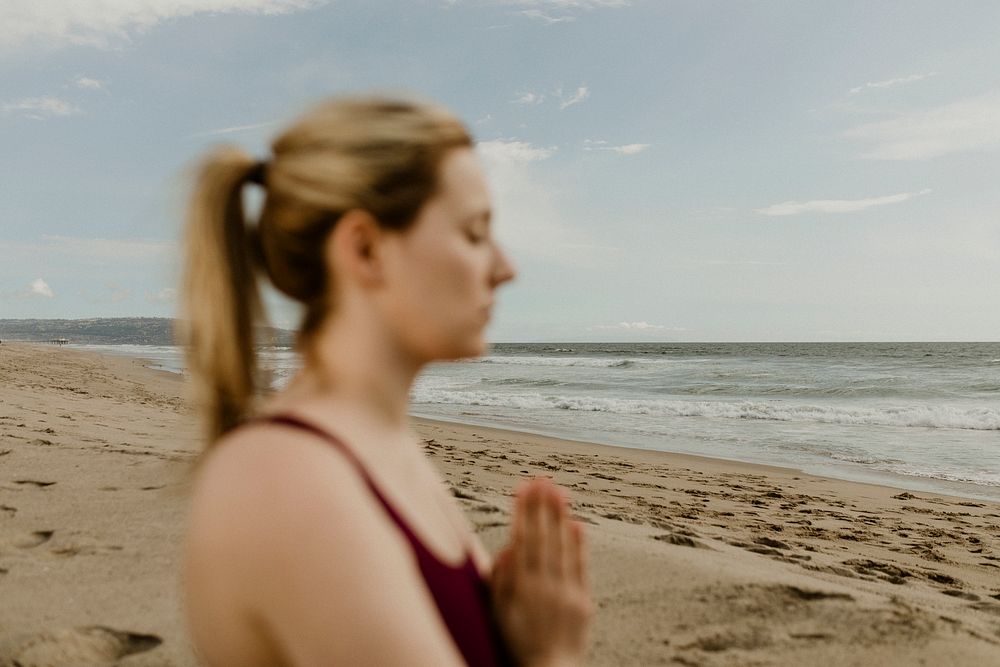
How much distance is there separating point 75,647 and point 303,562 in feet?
7.50

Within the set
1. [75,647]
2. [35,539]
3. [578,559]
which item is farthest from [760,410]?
[578,559]

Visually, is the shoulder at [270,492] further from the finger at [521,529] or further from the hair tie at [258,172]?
the hair tie at [258,172]

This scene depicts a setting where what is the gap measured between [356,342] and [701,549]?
140 inches

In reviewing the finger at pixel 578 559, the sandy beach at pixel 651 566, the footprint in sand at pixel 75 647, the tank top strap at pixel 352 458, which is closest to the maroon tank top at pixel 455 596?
the tank top strap at pixel 352 458

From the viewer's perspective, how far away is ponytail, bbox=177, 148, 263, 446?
100 centimetres

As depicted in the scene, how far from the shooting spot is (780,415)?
15.8 meters

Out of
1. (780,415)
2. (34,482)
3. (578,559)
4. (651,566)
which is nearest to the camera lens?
(578,559)

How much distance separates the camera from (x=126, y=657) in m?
2.49

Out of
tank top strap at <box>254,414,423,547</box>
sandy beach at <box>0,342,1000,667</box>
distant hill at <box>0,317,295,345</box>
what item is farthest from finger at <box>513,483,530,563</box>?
distant hill at <box>0,317,295,345</box>

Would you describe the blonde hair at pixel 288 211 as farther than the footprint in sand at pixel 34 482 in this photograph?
No

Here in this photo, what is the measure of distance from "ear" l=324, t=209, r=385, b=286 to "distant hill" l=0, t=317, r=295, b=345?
101219mm

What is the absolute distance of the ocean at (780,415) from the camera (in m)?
10.4

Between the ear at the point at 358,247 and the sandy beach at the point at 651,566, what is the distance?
17.7 inches

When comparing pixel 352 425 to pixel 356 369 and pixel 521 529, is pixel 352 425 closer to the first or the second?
pixel 356 369
